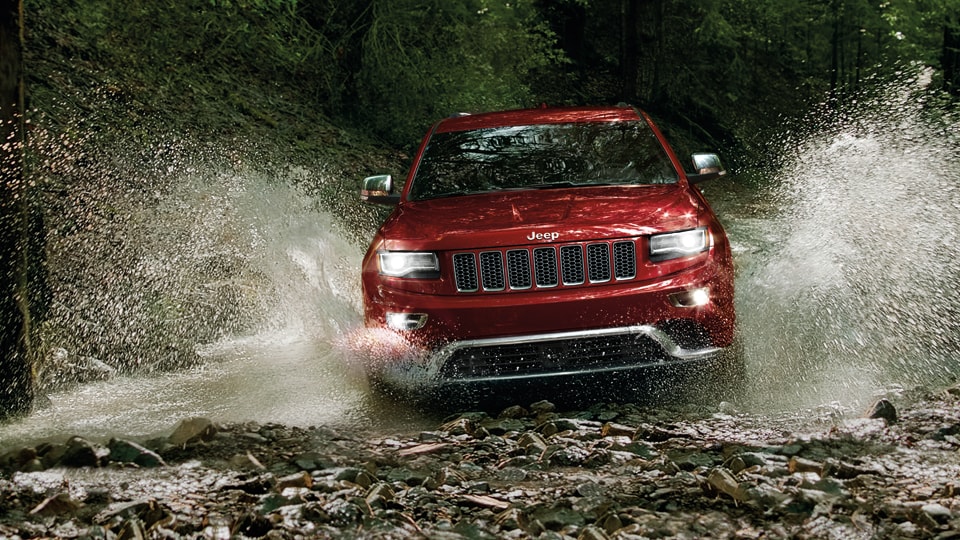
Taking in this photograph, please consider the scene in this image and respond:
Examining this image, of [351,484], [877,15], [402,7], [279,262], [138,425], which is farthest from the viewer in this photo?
[877,15]

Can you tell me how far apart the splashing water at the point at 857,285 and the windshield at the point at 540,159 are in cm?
156

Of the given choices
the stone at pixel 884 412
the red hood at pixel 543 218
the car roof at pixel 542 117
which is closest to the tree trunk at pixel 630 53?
the car roof at pixel 542 117

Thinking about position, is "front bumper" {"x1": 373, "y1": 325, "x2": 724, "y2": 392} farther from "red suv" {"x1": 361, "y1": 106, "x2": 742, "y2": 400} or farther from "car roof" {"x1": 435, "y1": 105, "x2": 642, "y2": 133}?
"car roof" {"x1": 435, "y1": 105, "x2": 642, "y2": 133}

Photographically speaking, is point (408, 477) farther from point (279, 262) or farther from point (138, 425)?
point (279, 262)

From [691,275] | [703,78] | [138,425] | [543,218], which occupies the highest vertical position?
[703,78]

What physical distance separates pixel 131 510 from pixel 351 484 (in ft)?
3.04

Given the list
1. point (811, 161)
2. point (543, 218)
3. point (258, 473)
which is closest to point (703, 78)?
point (811, 161)

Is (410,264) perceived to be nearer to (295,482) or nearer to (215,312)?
(295,482)

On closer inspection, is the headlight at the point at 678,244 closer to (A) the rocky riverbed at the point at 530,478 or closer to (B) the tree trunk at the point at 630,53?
(A) the rocky riverbed at the point at 530,478

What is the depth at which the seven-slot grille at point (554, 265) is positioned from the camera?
5773 mm

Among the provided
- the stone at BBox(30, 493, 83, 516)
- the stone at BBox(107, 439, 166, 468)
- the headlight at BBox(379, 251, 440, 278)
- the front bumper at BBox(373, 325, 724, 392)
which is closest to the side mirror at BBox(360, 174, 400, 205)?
the headlight at BBox(379, 251, 440, 278)

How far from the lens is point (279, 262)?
1069 cm

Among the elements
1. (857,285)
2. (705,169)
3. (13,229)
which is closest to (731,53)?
(857,285)

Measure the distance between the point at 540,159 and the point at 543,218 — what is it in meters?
1.32
